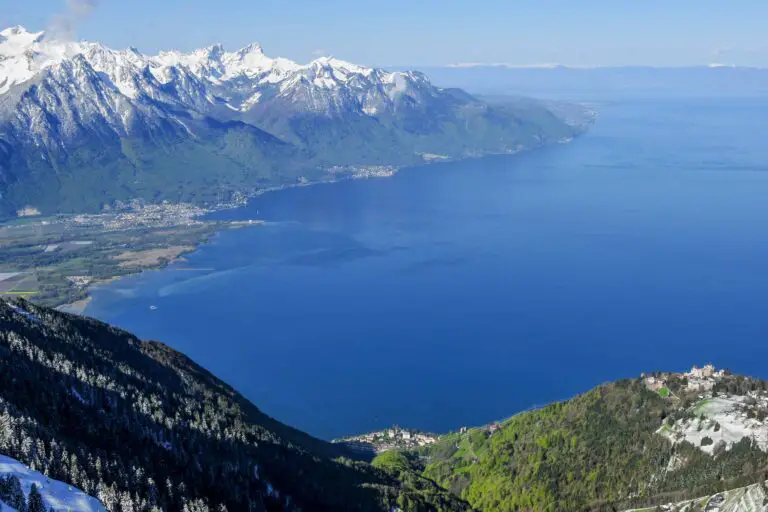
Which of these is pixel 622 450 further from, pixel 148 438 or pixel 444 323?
pixel 444 323

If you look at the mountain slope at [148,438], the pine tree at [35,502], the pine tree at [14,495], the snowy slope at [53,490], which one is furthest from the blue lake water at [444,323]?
the pine tree at [14,495]

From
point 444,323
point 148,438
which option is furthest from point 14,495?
point 444,323

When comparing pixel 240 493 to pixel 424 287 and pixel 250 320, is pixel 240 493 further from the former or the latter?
pixel 424 287

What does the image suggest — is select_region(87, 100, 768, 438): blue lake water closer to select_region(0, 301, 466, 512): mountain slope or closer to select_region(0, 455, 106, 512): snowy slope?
select_region(0, 301, 466, 512): mountain slope

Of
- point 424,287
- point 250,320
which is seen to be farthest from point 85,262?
point 424,287

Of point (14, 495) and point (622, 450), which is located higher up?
point (14, 495)

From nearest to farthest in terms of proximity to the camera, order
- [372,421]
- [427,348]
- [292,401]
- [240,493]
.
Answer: [240,493], [372,421], [292,401], [427,348]

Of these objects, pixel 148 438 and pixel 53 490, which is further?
pixel 148 438
